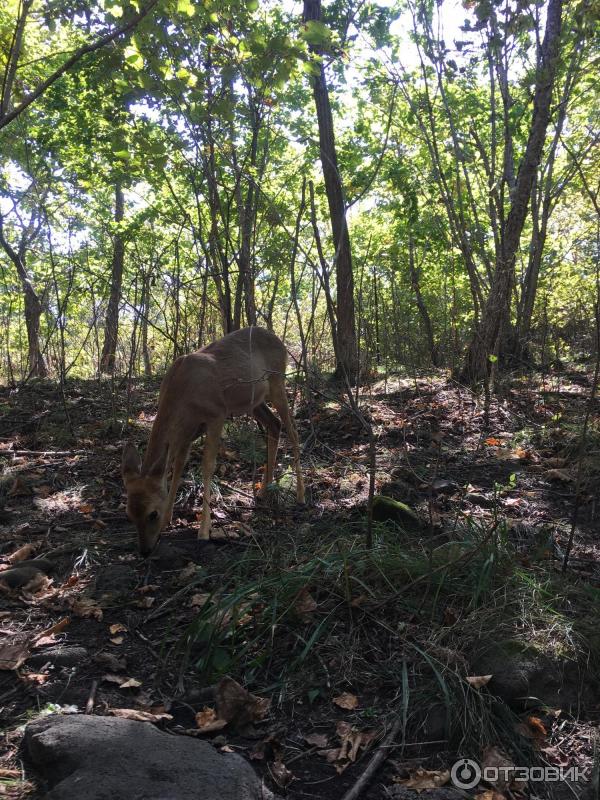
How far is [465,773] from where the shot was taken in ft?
8.18

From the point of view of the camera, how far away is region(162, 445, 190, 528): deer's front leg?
5227mm

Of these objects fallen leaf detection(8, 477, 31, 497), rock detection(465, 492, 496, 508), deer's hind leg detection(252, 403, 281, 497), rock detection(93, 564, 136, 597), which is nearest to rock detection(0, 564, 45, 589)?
rock detection(93, 564, 136, 597)

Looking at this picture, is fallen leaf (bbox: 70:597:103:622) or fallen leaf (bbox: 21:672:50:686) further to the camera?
fallen leaf (bbox: 70:597:103:622)

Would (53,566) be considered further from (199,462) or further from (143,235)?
(143,235)

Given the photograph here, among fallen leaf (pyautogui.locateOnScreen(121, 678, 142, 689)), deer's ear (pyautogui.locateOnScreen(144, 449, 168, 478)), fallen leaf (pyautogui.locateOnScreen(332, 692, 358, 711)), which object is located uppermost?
deer's ear (pyautogui.locateOnScreen(144, 449, 168, 478))

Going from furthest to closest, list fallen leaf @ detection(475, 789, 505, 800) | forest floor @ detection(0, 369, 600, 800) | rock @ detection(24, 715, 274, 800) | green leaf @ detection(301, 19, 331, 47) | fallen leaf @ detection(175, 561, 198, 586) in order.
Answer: green leaf @ detection(301, 19, 331, 47)
fallen leaf @ detection(175, 561, 198, 586)
forest floor @ detection(0, 369, 600, 800)
fallen leaf @ detection(475, 789, 505, 800)
rock @ detection(24, 715, 274, 800)

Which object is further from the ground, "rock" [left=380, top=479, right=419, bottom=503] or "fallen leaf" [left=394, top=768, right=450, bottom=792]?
"rock" [left=380, top=479, right=419, bottom=503]

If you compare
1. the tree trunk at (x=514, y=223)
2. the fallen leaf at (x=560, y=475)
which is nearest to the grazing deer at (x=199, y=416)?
the fallen leaf at (x=560, y=475)

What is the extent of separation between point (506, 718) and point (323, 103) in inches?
416

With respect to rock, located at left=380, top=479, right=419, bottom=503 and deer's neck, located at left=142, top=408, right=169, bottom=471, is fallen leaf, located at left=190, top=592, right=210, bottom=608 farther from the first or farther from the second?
rock, located at left=380, top=479, right=419, bottom=503

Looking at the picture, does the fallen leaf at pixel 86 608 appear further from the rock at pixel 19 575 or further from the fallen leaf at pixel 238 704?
the fallen leaf at pixel 238 704

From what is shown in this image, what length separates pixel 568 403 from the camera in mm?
7758

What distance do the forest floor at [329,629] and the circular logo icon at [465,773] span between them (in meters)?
0.04

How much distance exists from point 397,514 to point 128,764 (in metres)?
2.88
